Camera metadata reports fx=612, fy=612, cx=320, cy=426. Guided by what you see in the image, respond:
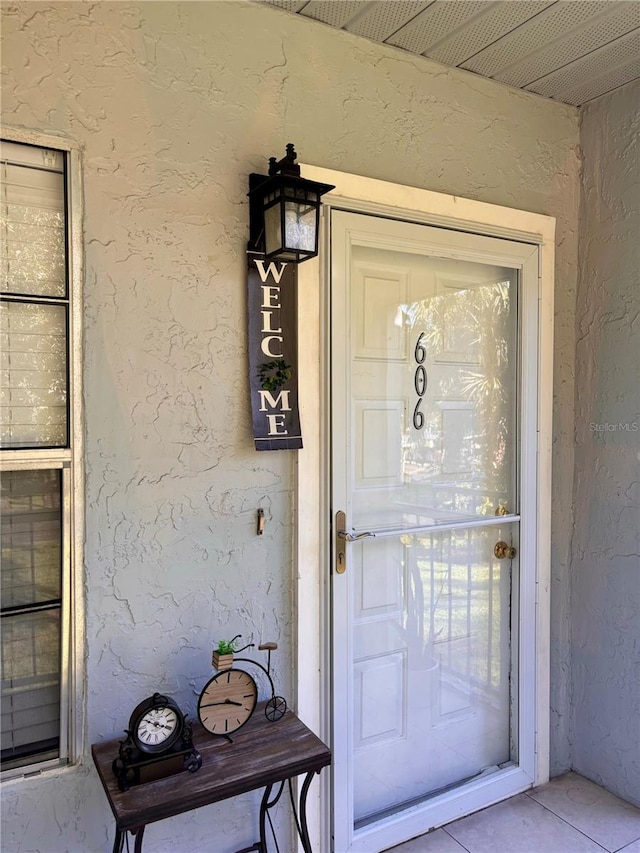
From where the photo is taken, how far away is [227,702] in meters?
1.65

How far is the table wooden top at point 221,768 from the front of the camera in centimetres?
140

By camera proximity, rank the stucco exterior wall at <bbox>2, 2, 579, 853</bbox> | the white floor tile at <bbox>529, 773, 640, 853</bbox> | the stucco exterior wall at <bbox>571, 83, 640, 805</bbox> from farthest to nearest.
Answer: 1. the stucco exterior wall at <bbox>571, 83, 640, 805</bbox>
2. the white floor tile at <bbox>529, 773, 640, 853</bbox>
3. the stucco exterior wall at <bbox>2, 2, 579, 853</bbox>

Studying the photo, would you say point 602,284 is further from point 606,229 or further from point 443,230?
point 443,230

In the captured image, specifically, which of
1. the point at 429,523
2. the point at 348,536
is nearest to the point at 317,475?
the point at 348,536

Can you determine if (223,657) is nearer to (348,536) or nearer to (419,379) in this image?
(348,536)

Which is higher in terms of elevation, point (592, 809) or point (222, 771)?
point (222, 771)

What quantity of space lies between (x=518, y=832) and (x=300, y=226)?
2198 mm

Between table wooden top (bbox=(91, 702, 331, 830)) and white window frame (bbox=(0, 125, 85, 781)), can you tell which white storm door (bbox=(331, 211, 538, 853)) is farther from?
white window frame (bbox=(0, 125, 85, 781))

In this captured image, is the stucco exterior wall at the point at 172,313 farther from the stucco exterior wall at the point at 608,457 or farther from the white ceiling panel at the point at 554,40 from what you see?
the stucco exterior wall at the point at 608,457

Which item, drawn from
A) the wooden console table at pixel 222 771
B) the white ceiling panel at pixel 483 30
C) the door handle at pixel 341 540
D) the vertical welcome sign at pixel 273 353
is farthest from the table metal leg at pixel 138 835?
the white ceiling panel at pixel 483 30

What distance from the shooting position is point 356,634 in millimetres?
2105

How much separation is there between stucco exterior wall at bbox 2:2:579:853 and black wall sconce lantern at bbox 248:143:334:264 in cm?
13

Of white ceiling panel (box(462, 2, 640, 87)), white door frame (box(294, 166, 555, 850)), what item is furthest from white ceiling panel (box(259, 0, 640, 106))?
white door frame (box(294, 166, 555, 850))

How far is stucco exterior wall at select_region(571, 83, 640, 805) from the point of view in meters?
2.32
